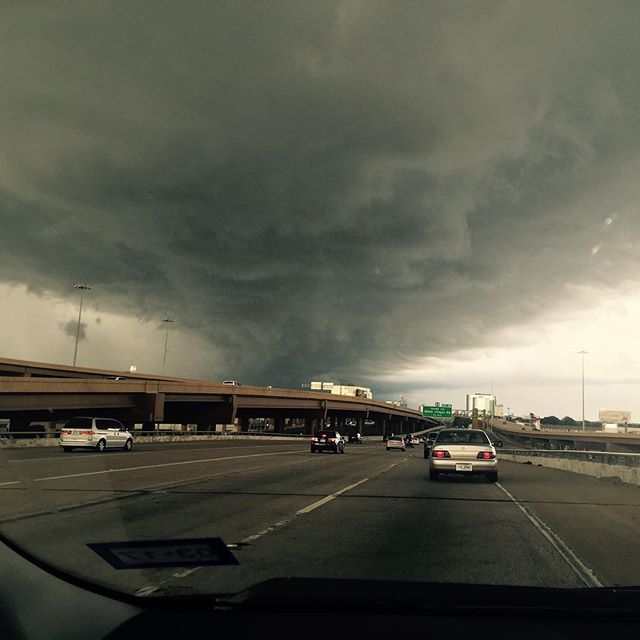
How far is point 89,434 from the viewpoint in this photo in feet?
102

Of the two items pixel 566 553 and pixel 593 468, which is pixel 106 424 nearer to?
pixel 593 468

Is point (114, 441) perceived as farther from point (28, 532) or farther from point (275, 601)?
point (275, 601)

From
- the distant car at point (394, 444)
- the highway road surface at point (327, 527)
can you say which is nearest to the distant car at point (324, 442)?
the distant car at point (394, 444)

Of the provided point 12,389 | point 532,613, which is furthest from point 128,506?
point 12,389

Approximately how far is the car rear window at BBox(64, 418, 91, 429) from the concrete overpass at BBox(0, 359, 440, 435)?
16.2 m

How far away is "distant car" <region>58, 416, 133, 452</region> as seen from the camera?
1204 inches

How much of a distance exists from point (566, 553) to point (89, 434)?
28229 millimetres

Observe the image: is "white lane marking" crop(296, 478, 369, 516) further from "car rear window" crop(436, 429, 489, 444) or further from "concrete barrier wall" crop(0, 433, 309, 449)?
"concrete barrier wall" crop(0, 433, 309, 449)

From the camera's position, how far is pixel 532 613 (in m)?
3.27

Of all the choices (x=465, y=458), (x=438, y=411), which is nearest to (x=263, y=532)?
(x=465, y=458)

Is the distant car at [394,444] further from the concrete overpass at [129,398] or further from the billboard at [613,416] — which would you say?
the billboard at [613,416]

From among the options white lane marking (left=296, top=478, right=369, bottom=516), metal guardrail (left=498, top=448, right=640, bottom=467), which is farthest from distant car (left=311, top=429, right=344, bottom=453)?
→ white lane marking (left=296, top=478, right=369, bottom=516)

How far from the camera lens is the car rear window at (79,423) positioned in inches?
1216

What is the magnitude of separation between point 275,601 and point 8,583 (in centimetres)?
146
